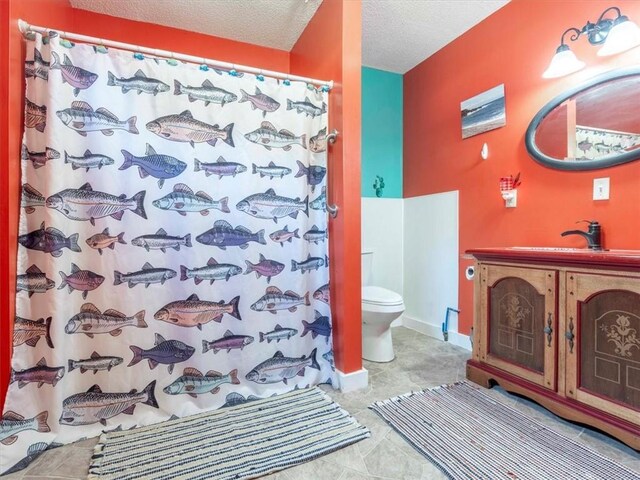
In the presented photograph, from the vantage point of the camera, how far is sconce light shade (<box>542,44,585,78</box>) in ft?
5.64

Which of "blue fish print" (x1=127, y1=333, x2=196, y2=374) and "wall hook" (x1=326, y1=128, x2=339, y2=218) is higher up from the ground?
"wall hook" (x1=326, y1=128, x2=339, y2=218)

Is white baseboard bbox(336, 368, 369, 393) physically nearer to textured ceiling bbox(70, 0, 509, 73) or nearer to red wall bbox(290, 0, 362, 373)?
red wall bbox(290, 0, 362, 373)

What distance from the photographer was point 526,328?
1.67 metres

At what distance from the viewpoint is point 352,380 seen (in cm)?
184

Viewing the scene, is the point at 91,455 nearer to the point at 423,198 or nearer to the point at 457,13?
the point at 423,198

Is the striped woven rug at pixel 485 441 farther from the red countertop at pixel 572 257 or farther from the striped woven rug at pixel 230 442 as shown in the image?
the red countertop at pixel 572 257

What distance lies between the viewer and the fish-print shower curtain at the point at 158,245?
4.61ft

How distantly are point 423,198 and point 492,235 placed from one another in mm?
725

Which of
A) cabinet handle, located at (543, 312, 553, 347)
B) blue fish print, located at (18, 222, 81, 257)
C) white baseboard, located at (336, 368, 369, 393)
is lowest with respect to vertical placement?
white baseboard, located at (336, 368, 369, 393)

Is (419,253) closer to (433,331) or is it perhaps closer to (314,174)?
(433,331)

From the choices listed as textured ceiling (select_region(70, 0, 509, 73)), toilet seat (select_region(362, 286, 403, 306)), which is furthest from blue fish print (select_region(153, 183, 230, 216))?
textured ceiling (select_region(70, 0, 509, 73))

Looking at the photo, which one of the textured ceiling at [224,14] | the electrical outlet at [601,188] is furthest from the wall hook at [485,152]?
the textured ceiling at [224,14]

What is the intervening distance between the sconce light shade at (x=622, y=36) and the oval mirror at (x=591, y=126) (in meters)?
0.12

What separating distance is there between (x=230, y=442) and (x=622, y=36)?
98.8 inches
